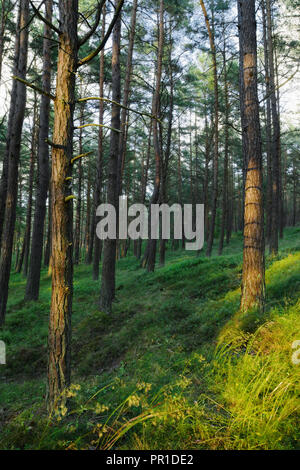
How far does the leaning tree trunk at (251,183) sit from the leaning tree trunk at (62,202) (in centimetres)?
336

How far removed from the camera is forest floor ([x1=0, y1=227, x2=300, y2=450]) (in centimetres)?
268

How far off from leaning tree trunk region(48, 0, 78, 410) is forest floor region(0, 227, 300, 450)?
1.34 feet

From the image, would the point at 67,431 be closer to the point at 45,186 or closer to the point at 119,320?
the point at 119,320

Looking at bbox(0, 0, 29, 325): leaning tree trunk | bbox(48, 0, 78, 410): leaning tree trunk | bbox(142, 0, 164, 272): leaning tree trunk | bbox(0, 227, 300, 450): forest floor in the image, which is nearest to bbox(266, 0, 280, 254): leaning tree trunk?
bbox(0, 227, 300, 450): forest floor

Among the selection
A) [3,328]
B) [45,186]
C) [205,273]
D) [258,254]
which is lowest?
[3,328]

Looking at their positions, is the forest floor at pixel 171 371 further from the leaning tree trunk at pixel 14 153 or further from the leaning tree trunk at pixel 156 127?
the leaning tree trunk at pixel 156 127

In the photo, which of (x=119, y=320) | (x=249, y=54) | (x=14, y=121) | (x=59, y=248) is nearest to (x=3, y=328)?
(x=119, y=320)

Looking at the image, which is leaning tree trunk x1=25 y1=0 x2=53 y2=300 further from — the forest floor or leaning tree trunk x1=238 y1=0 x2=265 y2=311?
leaning tree trunk x1=238 y1=0 x2=265 y2=311

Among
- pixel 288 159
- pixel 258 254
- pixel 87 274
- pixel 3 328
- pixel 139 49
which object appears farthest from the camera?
pixel 288 159

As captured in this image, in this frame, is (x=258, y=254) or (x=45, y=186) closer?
(x=258, y=254)

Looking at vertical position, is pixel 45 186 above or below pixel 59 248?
above

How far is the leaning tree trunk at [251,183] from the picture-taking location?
17.0 feet

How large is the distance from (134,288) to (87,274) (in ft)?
23.1
